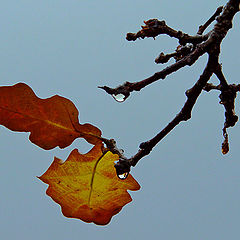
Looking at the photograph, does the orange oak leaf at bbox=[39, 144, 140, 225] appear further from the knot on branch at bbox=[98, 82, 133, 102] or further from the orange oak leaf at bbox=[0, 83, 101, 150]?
the knot on branch at bbox=[98, 82, 133, 102]

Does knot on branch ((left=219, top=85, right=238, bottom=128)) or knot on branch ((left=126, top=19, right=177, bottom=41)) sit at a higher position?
knot on branch ((left=126, top=19, right=177, bottom=41))

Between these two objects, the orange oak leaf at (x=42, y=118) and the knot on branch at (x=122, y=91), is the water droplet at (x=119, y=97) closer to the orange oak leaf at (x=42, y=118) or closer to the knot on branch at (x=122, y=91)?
the knot on branch at (x=122, y=91)

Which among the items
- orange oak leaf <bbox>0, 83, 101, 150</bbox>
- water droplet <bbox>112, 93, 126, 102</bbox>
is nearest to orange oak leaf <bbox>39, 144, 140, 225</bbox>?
orange oak leaf <bbox>0, 83, 101, 150</bbox>

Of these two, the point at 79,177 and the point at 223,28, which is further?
the point at 79,177

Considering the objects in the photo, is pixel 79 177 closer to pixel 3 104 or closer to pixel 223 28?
pixel 3 104

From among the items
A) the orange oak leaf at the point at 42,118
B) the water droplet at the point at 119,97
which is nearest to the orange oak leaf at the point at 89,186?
the orange oak leaf at the point at 42,118

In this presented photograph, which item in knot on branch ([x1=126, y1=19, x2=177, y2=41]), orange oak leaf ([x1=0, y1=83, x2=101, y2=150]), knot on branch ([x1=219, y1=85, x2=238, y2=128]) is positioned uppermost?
knot on branch ([x1=126, y1=19, x2=177, y2=41])

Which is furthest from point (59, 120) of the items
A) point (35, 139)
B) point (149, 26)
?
point (149, 26)
